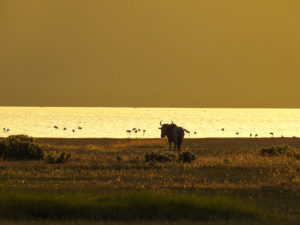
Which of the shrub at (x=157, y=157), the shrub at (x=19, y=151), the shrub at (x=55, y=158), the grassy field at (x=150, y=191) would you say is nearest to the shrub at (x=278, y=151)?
the grassy field at (x=150, y=191)

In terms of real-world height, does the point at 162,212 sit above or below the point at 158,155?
below

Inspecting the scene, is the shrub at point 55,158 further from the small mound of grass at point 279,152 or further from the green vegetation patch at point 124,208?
the green vegetation patch at point 124,208

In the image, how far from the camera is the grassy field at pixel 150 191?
639 inches

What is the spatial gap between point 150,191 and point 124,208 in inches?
120

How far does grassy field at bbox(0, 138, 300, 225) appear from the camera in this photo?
16.2 meters

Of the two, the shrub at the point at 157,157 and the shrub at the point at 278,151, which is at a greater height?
the shrub at the point at 278,151

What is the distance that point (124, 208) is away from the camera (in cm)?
1648

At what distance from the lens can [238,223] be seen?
15.2m

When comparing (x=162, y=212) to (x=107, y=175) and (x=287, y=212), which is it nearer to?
(x=287, y=212)

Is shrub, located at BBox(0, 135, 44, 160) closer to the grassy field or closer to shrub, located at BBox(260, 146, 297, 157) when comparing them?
the grassy field

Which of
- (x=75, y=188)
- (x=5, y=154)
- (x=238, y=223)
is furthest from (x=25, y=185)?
(x=5, y=154)

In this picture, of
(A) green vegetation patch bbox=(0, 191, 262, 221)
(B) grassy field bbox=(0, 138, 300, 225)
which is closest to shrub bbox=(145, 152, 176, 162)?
(B) grassy field bbox=(0, 138, 300, 225)

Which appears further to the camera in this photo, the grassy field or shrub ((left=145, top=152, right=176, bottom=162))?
shrub ((left=145, top=152, right=176, bottom=162))

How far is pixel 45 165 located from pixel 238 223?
49.7 ft
